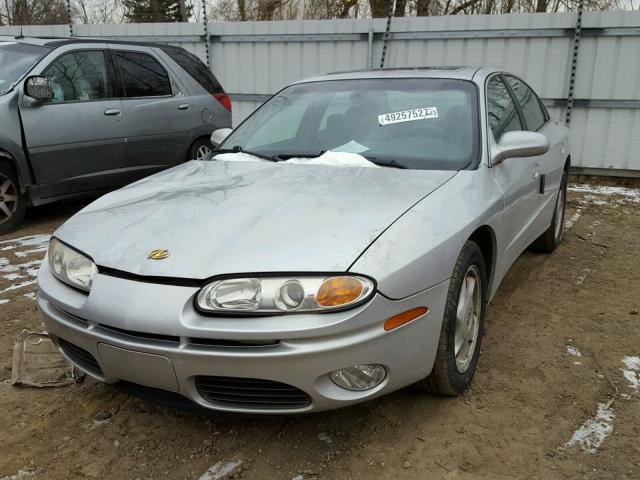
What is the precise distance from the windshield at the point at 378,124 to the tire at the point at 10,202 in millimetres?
2636

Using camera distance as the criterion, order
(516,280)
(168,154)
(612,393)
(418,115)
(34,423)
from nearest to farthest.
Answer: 1. (34,423)
2. (612,393)
3. (418,115)
4. (516,280)
5. (168,154)

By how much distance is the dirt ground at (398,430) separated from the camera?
2.15m

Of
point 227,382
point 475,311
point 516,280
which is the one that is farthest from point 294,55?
point 227,382

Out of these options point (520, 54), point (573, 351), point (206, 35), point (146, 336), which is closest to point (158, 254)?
point (146, 336)

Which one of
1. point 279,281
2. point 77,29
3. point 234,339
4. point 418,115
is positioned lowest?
point 234,339

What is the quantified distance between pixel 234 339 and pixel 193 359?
0.16m

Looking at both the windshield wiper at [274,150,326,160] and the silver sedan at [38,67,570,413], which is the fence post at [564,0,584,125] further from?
the windshield wiper at [274,150,326,160]

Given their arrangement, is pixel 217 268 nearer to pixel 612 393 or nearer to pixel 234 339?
pixel 234 339

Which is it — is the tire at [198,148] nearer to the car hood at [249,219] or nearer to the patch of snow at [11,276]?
the patch of snow at [11,276]

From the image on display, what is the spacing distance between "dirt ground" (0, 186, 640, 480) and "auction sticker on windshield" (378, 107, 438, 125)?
1.28 meters

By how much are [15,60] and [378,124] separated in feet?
12.8

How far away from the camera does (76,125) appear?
546cm

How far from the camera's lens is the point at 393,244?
2098 mm

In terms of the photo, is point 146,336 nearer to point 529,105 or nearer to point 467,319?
point 467,319
